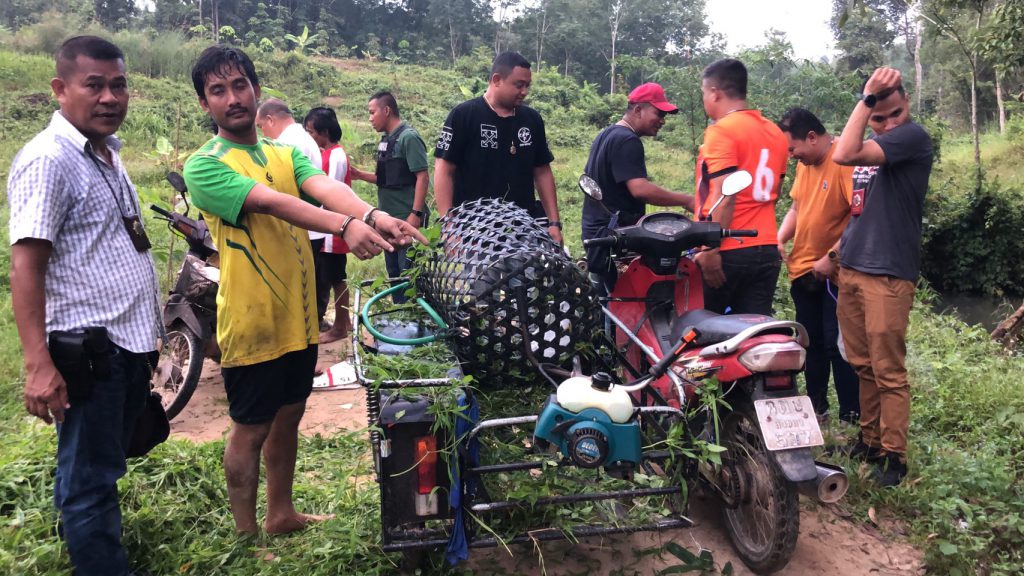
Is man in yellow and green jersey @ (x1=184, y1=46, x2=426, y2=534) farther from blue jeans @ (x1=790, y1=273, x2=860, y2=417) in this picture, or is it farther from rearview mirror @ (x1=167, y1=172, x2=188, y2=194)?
blue jeans @ (x1=790, y1=273, x2=860, y2=417)

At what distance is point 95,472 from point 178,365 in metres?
2.32

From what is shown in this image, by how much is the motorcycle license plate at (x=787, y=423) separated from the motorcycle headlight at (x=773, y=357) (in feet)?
0.42

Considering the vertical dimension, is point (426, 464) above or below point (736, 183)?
below

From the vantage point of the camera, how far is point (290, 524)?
275cm

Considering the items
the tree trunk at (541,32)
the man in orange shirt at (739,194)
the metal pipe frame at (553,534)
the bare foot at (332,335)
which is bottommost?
the metal pipe frame at (553,534)

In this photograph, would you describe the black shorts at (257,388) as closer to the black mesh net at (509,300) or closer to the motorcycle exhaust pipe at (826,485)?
the black mesh net at (509,300)

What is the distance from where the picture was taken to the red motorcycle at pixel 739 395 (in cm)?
243

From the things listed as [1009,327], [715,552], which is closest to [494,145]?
[715,552]

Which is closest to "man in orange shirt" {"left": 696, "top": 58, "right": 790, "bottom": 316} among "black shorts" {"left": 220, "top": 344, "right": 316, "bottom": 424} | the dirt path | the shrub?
the dirt path

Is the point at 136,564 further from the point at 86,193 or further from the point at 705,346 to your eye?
the point at 705,346

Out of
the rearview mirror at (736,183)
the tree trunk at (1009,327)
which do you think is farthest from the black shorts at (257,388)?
the tree trunk at (1009,327)

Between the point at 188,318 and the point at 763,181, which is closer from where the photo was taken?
the point at 763,181

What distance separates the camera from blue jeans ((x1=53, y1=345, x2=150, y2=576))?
2180 millimetres

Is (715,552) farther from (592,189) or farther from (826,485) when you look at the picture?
(592,189)
